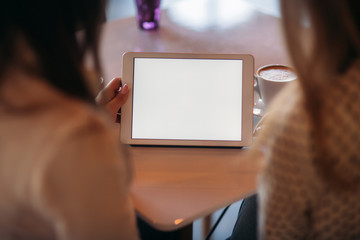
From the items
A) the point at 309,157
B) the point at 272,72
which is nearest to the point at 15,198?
the point at 309,157

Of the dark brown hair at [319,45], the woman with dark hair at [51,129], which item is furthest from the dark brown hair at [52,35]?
the dark brown hair at [319,45]

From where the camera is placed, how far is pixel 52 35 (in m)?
0.53

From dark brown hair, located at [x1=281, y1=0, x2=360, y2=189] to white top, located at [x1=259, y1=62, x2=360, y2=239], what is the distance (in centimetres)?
1

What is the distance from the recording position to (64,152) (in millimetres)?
510

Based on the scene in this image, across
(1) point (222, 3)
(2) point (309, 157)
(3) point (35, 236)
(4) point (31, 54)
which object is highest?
(1) point (222, 3)

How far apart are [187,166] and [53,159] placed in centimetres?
47

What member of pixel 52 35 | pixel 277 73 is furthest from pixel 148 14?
pixel 52 35

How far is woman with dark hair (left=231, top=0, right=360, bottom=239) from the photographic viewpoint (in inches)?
22.5

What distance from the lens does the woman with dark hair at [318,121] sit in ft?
1.87

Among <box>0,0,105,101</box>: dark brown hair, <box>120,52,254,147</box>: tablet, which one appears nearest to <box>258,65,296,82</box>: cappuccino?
<box>120,52,254,147</box>: tablet

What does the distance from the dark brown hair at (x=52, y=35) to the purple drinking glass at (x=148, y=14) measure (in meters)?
0.82

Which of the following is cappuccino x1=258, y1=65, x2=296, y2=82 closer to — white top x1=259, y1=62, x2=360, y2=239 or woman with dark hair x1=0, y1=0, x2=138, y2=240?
white top x1=259, y1=62, x2=360, y2=239

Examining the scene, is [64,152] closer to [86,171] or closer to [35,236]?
[86,171]

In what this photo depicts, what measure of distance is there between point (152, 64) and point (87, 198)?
0.50m
